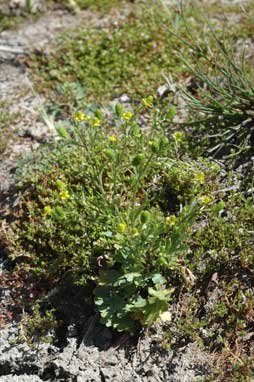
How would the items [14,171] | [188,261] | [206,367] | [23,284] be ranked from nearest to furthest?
[206,367], [188,261], [23,284], [14,171]

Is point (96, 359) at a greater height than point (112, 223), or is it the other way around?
point (112, 223)

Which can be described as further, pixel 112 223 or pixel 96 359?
pixel 96 359

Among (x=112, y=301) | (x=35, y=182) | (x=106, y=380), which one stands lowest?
(x=106, y=380)

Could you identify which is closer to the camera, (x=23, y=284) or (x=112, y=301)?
(x=112, y=301)

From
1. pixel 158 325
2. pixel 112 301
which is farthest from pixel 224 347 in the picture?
pixel 112 301

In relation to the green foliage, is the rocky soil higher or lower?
lower

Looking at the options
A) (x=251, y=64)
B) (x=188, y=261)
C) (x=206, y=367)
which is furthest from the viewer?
(x=251, y=64)

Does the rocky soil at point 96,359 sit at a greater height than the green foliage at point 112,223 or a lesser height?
lesser

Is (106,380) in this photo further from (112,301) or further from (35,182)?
(35,182)
